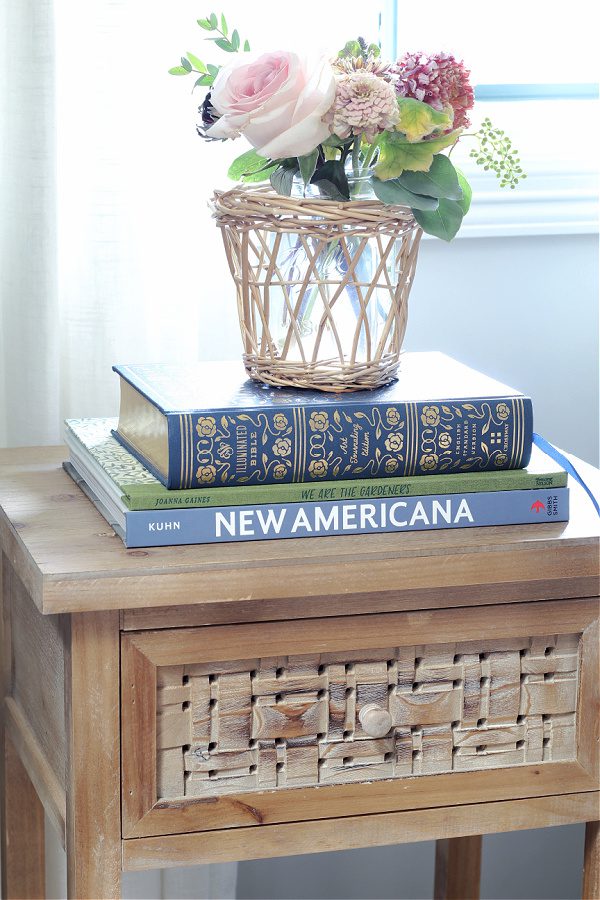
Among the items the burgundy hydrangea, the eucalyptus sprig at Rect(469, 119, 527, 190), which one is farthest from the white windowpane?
the burgundy hydrangea

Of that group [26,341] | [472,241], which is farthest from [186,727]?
[472,241]

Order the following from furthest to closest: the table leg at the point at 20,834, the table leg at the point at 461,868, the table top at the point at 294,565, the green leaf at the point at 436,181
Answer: the table leg at the point at 461,868
the table leg at the point at 20,834
the green leaf at the point at 436,181
the table top at the point at 294,565

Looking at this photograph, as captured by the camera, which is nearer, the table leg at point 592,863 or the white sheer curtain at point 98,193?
the table leg at point 592,863

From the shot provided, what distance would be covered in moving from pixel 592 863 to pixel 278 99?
0.64 metres

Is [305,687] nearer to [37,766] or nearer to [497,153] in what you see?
[37,766]

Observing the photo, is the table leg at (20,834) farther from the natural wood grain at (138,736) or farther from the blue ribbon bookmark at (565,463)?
the blue ribbon bookmark at (565,463)

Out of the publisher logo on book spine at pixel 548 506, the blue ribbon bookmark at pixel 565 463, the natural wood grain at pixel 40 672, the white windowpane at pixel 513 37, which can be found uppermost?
the white windowpane at pixel 513 37

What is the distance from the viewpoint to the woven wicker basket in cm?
88

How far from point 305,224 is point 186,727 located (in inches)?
14.6

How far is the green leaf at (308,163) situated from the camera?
0.88 metres

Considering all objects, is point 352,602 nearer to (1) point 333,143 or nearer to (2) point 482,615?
(2) point 482,615

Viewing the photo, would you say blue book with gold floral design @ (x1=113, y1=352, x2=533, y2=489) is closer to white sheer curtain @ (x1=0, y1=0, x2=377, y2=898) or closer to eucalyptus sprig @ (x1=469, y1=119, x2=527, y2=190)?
eucalyptus sprig @ (x1=469, y1=119, x2=527, y2=190)

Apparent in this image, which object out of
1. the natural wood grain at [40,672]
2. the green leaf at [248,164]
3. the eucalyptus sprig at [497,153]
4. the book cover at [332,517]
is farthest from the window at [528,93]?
the natural wood grain at [40,672]

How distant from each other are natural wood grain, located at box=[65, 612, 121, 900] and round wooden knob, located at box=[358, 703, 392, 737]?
0.58 ft
